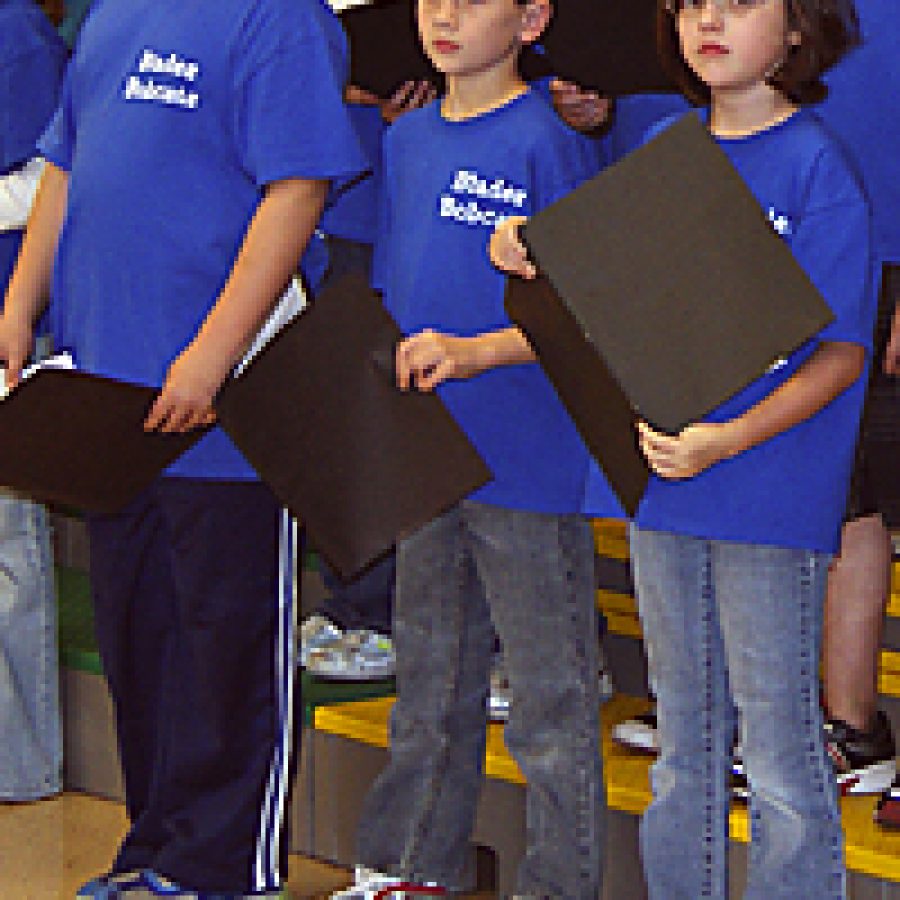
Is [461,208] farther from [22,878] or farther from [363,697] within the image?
[22,878]

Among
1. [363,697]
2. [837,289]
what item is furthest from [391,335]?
[363,697]

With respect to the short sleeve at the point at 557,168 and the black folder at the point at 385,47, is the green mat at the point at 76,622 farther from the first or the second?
the short sleeve at the point at 557,168

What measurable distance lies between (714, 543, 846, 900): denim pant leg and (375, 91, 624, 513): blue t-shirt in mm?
347

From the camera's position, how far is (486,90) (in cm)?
230

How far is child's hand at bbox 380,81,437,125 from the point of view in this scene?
280 cm

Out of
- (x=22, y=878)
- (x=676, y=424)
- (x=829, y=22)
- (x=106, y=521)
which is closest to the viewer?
(x=676, y=424)

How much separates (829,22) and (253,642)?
102 cm

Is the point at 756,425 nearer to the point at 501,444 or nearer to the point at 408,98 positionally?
the point at 501,444

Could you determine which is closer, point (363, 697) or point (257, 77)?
point (257, 77)

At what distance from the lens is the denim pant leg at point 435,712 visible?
7.69 feet

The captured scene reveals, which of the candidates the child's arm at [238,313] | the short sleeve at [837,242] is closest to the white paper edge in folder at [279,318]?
the child's arm at [238,313]

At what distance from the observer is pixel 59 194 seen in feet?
8.20

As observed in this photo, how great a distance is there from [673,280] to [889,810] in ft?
2.73

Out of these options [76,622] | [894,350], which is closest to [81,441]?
[894,350]
